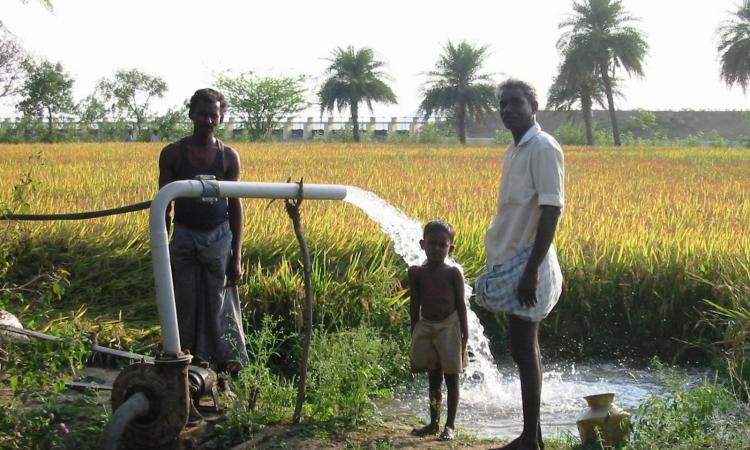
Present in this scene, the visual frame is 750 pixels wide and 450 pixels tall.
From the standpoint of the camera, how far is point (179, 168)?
425 cm

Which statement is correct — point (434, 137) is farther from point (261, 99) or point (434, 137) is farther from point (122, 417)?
point (122, 417)

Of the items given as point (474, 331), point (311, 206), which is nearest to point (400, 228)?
point (474, 331)

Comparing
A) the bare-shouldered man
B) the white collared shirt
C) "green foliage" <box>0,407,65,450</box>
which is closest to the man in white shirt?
the white collared shirt

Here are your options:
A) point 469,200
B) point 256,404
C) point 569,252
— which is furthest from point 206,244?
point 469,200

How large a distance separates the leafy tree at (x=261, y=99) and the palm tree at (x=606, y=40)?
48.3 ft

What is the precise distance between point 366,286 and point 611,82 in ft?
146

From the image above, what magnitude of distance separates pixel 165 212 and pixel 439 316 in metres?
1.24

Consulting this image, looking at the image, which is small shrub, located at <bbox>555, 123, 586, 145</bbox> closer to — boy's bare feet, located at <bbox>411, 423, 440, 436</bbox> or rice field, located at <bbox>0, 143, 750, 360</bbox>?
rice field, located at <bbox>0, 143, 750, 360</bbox>

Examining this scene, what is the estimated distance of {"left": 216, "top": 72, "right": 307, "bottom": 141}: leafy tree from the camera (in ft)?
173

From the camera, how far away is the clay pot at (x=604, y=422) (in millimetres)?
3709

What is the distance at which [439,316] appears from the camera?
4.09 meters

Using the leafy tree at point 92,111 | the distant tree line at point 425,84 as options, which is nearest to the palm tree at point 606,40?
the distant tree line at point 425,84

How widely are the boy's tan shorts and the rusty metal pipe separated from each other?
46.7 inches

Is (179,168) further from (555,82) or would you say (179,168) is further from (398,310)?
(555,82)
